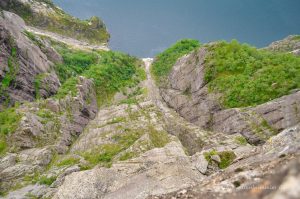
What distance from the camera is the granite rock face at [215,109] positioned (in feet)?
114

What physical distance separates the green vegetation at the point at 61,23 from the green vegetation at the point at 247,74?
7233 cm

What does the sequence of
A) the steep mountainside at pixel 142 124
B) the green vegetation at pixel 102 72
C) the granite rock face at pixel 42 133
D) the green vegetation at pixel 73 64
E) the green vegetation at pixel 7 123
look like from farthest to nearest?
the green vegetation at pixel 73 64 < the green vegetation at pixel 102 72 < the green vegetation at pixel 7 123 < the granite rock face at pixel 42 133 < the steep mountainside at pixel 142 124

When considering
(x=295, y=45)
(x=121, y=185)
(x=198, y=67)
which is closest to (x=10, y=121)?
(x=121, y=185)

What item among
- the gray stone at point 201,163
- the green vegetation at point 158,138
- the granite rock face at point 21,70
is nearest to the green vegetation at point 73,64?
the granite rock face at point 21,70

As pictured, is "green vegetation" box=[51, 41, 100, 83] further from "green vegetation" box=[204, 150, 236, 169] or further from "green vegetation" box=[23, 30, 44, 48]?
"green vegetation" box=[204, 150, 236, 169]

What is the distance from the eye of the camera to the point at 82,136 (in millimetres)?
45312

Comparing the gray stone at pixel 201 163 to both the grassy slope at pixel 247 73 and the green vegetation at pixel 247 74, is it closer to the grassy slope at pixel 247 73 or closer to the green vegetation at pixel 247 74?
the grassy slope at pixel 247 73

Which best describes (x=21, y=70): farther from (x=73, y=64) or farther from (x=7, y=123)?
(x=73, y=64)

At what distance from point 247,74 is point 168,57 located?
129 ft

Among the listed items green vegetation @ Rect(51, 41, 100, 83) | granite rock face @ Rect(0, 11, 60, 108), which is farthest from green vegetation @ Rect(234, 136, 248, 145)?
green vegetation @ Rect(51, 41, 100, 83)

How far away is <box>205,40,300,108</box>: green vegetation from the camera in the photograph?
1599 inches

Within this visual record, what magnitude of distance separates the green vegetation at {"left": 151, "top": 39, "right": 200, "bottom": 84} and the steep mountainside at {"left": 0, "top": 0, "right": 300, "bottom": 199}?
30.3ft

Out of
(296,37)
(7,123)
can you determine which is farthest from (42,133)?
(296,37)

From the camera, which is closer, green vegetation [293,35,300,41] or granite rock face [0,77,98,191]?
granite rock face [0,77,98,191]
